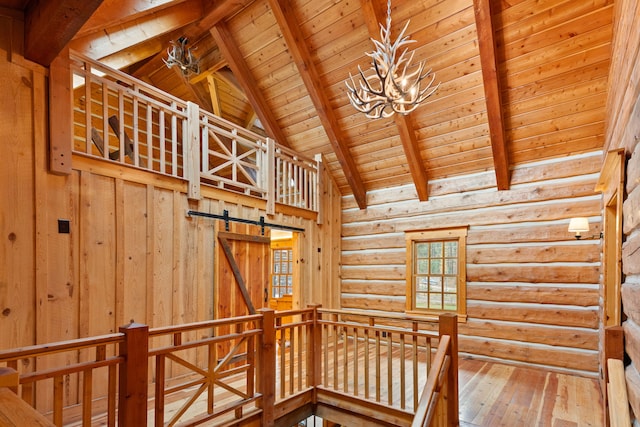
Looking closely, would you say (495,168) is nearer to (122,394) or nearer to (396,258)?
(396,258)

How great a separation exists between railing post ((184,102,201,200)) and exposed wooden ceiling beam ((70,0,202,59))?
982mm

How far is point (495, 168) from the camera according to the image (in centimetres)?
494

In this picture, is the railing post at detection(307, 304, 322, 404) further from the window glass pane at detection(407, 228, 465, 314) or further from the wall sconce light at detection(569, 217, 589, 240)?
the wall sconce light at detection(569, 217, 589, 240)

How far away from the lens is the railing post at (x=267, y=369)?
133 inches

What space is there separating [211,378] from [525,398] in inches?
134

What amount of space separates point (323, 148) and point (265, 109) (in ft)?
4.13

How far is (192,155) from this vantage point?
166 inches

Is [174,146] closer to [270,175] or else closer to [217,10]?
[270,175]

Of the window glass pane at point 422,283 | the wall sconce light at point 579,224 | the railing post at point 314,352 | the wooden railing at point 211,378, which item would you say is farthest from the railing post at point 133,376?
the wall sconce light at point 579,224

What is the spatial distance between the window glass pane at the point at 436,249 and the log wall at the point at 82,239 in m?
3.53

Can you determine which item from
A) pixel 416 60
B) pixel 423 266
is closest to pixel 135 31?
pixel 416 60

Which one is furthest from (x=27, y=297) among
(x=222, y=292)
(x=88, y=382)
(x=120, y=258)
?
(x=222, y=292)

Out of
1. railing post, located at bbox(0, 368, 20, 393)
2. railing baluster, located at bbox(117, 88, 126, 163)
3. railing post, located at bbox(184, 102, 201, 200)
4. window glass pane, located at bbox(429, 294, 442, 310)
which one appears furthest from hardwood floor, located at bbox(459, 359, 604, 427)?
railing baluster, located at bbox(117, 88, 126, 163)

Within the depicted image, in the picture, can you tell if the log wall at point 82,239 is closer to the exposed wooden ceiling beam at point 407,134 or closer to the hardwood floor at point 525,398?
the exposed wooden ceiling beam at point 407,134
